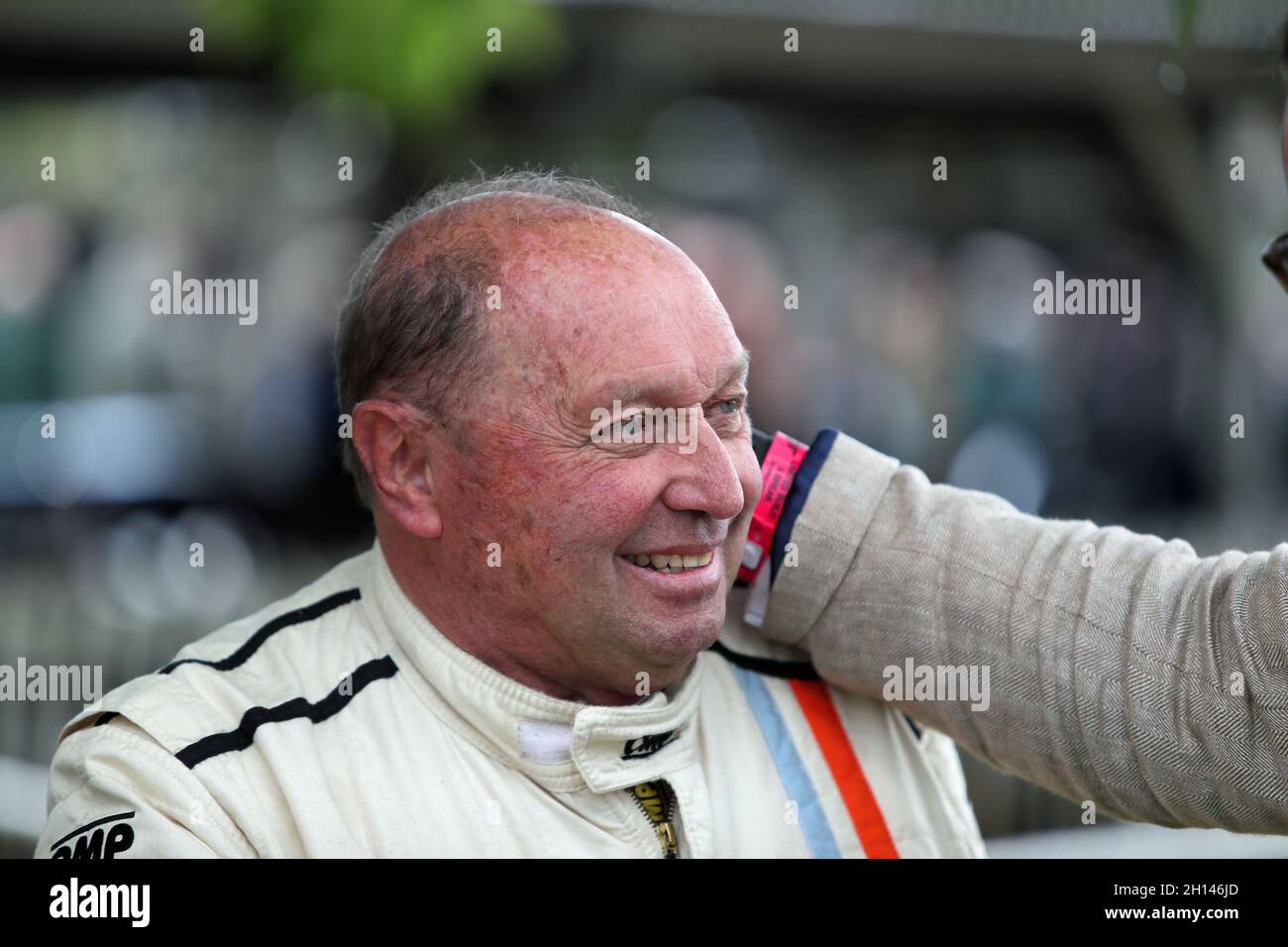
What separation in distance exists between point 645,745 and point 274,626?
24.3 inches

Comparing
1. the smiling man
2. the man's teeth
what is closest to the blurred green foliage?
the smiling man

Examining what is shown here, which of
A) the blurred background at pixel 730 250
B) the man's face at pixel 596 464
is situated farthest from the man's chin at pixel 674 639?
the blurred background at pixel 730 250

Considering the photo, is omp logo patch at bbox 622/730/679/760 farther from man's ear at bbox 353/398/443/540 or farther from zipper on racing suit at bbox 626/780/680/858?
man's ear at bbox 353/398/443/540

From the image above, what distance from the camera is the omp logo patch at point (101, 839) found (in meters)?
1.64

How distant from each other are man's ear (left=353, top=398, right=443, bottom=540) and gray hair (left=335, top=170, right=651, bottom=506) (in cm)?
4

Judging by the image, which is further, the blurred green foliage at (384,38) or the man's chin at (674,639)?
the blurred green foliage at (384,38)

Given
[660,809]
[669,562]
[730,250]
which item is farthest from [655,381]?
[730,250]

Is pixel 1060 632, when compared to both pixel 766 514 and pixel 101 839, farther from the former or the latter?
pixel 101 839

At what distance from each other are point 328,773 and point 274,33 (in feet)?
9.03

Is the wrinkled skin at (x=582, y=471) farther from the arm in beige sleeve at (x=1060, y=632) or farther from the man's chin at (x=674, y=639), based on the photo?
the arm in beige sleeve at (x=1060, y=632)

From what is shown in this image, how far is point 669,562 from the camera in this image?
1.89 m

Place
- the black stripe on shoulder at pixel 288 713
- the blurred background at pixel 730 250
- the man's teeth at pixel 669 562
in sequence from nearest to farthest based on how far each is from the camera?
the black stripe on shoulder at pixel 288 713 < the man's teeth at pixel 669 562 < the blurred background at pixel 730 250

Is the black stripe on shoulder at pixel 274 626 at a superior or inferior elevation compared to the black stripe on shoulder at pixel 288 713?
superior
